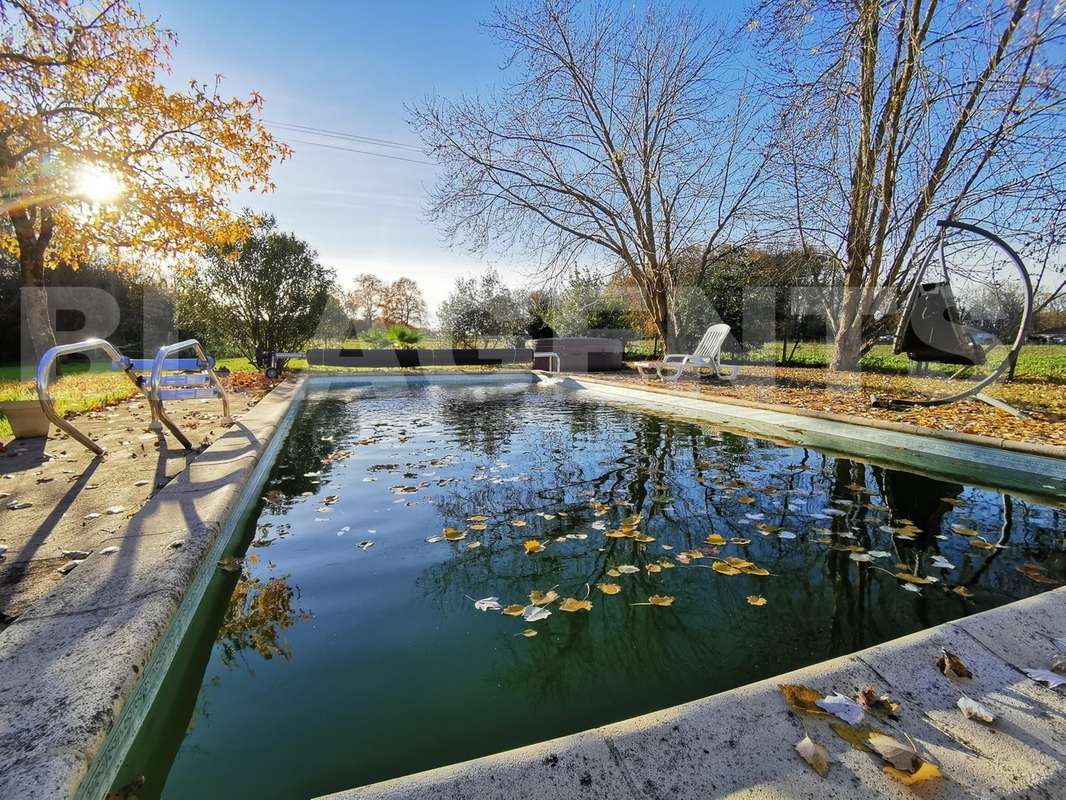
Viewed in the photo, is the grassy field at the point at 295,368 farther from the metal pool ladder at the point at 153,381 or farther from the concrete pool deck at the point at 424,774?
the concrete pool deck at the point at 424,774

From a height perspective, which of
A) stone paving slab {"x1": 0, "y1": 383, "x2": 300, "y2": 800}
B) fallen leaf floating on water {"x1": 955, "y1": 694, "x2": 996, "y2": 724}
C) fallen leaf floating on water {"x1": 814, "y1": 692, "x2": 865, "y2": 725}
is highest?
stone paving slab {"x1": 0, "y1": 383, "x2": 300, "y2": 800}

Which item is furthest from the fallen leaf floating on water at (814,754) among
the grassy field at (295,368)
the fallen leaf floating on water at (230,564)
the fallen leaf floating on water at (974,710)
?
the grassy field at (295,368)

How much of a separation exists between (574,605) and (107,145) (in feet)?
31.7

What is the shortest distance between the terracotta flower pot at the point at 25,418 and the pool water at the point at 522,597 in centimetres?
233

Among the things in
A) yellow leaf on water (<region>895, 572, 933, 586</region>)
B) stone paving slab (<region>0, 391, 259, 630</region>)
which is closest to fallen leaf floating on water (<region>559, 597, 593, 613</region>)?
yellow leaf on water (<region>895, 572, 933, 586</region>)

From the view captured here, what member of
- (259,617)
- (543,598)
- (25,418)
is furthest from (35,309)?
(543,598)

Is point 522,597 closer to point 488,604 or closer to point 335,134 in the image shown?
point 488,604

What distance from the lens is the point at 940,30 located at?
692 cm

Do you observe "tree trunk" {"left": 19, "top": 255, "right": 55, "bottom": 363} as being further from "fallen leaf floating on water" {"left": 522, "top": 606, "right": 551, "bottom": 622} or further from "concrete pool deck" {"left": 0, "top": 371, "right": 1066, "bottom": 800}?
"fallen leaf floating on water" {"left": 522, "top": 606, "right": 551, "bottom": 622}

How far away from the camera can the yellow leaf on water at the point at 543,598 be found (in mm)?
2001

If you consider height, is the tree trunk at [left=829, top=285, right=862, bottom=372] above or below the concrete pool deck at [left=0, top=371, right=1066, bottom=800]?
above

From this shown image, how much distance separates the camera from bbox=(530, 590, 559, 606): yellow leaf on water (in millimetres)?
2001

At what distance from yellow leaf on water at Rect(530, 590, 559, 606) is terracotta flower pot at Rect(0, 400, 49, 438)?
486 centimetres

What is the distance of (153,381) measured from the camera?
12.7ft
